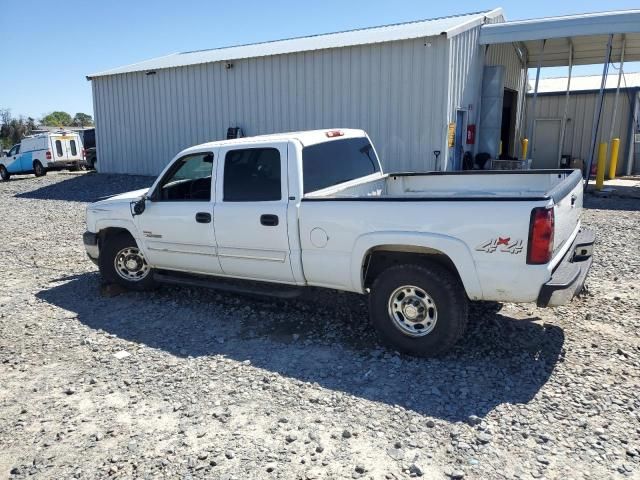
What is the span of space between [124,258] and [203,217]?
1609mm

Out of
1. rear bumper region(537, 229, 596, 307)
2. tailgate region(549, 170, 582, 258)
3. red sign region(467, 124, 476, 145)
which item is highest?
red sign region(467, 124, 476, 145)

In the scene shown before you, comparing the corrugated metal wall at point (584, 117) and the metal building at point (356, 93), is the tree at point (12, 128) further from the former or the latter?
the corrugated metal wall at point (584, 117)

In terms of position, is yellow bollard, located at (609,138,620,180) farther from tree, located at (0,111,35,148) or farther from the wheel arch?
tree, located at (0,111,35,148)

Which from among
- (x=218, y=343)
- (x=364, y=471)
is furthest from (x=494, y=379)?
(x=218, y=343)

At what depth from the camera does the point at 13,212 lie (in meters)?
14.0

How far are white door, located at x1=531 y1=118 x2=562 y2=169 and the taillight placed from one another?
18344mm

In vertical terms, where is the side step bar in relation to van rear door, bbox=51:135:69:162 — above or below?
below

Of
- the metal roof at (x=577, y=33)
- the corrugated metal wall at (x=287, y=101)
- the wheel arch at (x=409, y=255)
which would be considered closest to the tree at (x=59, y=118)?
the corrugated metal wall at (x=287, y=101)

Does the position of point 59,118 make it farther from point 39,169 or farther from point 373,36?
point 373,36

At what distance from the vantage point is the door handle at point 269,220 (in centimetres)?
479

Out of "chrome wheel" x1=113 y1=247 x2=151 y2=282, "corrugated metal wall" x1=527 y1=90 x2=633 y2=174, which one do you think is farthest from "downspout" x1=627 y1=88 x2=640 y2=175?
"chrome wheel" x1=113 y1=247 x2=151 y2=282

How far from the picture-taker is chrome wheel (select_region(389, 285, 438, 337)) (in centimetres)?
430

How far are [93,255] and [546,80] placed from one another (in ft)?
77.7

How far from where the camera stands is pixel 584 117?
19.9 metres
